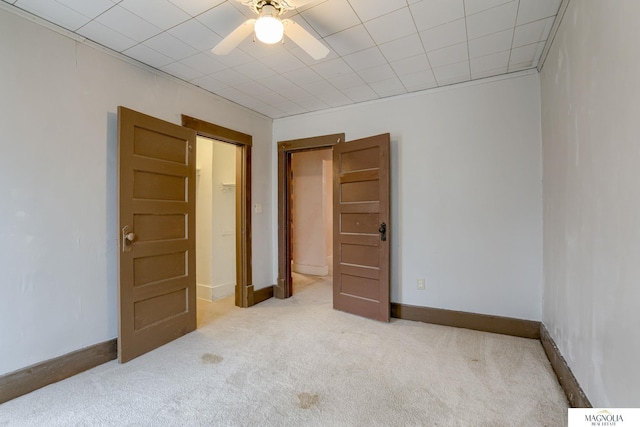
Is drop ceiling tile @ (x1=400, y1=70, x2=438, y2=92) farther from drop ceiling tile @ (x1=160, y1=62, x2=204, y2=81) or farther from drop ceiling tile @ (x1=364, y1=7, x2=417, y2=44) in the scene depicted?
drop ceiling tile @ (x1=160, y1=62, x2=204, y2=81)

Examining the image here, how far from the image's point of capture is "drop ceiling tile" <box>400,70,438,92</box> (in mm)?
2898

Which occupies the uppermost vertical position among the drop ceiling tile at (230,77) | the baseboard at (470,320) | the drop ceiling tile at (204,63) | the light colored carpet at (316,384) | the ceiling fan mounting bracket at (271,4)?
the drop ceiling tile at (230,77)

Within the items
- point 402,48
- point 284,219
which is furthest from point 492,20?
point 284,219

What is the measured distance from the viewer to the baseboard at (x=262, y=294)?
389 centimetres

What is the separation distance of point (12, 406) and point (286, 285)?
2743 mm

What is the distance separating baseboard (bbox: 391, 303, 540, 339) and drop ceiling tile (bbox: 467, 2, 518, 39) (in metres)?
2.51

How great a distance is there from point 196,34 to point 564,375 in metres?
3.46

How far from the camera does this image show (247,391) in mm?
1975

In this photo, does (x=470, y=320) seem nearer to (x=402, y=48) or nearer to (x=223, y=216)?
(x=402, y=48)

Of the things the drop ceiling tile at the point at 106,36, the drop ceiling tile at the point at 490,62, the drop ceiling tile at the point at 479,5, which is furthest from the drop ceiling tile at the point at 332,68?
the drop ceiling tile at the point at 106,36

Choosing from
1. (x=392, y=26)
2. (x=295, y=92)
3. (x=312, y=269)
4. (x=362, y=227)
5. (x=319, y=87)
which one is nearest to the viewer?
A: (x=392, y=26)

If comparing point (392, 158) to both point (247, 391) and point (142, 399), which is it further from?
point (142, 399)

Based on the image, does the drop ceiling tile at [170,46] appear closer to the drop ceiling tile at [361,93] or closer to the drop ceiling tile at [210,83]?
the drop ceiling tile at [210,83]

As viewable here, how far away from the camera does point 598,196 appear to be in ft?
4.85
